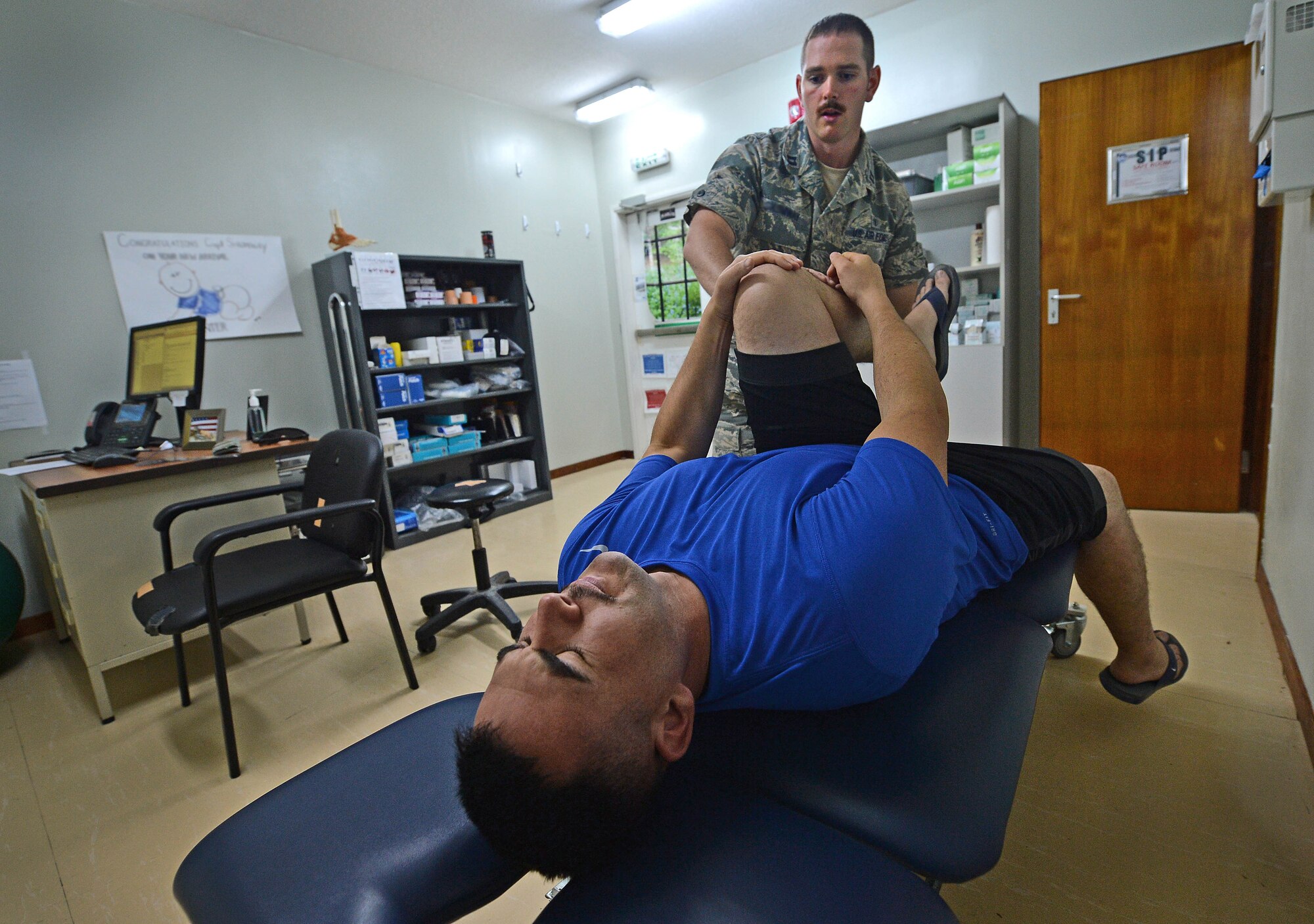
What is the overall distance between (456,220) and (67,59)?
6.31 ft

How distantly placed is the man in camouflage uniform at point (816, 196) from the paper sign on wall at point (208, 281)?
2.67 m

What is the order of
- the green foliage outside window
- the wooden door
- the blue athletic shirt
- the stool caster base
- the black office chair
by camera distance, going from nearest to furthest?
the blue athletic shirt
the black office chair
the stool caster base
the wooden door
the green foliage outside window

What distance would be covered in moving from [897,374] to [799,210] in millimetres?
719

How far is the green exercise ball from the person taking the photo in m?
2.38

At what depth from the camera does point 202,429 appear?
2.39 metres

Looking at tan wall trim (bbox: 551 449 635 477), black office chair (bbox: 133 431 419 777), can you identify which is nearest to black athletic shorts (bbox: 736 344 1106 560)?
black office chair (bbox: 133 431 419 777)

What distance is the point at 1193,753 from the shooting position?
4.78 feet

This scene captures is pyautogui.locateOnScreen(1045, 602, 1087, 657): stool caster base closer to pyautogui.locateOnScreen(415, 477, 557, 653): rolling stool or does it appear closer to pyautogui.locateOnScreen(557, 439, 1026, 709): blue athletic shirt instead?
pyautogui.locateOnScreen(557, 439, 1026, 709): blue athletic shirt

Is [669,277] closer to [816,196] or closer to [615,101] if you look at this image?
[615,101]

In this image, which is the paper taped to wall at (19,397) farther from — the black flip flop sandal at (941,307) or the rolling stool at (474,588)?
the black flip flop sandal at (941,307)

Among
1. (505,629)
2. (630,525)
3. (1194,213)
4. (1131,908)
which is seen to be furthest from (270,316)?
(1194,213)

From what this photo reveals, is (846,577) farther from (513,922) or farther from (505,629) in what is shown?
(505,629)

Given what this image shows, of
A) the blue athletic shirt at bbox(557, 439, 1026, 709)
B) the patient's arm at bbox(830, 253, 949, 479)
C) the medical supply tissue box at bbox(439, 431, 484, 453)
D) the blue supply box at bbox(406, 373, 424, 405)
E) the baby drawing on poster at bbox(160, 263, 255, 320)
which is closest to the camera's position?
the blue athletic shirt at bbox(557, 439, 1026, 709)

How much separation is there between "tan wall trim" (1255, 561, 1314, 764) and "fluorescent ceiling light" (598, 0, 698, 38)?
3545 mm
